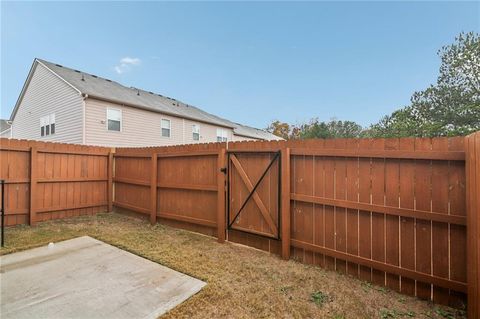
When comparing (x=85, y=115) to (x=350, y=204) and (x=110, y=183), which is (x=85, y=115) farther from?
(x=350, y=204)

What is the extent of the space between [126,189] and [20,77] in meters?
12.8

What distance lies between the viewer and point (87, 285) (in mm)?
2777

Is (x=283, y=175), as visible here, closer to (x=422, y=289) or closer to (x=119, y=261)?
(x=422, y=289)

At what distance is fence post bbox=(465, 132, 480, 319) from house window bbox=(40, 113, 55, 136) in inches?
579

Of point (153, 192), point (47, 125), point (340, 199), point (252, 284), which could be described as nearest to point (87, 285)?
point (252, 284)

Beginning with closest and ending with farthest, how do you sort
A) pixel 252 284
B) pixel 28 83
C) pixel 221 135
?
pixel 252 284 → pixel 28 83 → pixel 221 135

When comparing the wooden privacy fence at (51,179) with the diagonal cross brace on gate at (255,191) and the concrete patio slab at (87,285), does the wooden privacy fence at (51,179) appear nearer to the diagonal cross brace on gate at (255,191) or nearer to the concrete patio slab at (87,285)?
the concrete patio slab at (87,285)

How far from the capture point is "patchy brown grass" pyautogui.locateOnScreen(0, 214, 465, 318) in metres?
2.36

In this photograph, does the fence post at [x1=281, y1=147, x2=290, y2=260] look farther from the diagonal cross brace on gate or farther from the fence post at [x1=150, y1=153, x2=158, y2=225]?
the fence post at [x1=150, y1=153, x2=158, y2=225]

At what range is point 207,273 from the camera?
3137 millimetres

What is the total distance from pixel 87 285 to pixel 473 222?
4.15 m

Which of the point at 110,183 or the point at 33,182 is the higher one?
the point at 33,182

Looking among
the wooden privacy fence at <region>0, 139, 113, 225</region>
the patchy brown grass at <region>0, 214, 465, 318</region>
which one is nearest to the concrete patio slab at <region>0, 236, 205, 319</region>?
the patchy brown grass at <region>0, 214, 465, 318</region>

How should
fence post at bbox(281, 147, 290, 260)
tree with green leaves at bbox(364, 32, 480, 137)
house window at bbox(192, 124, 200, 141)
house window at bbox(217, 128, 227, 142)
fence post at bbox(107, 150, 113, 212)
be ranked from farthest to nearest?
house window at bbox(217, 128, 227, 142) < house window at bbox(192, 124, 200, 141) < tree with green leaves at bbox(364, 32, 480, 137) < fence post at bbox(107, 150, 113, 212) < fence post at bbox(281, 147, 290, 260)
